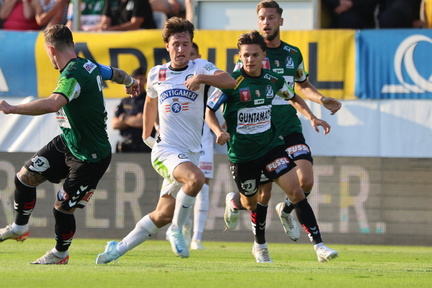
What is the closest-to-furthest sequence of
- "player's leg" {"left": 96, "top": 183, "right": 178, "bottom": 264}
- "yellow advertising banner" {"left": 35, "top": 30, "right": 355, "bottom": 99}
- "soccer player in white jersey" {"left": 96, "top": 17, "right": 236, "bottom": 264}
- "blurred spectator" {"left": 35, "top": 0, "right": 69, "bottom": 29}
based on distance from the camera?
"soccer player in white jersey" {"left": 96, "top": 17, "right": 236, "bottom": 264}
"player's leg" {"left": 96, "top": 183, "right": 178, "bottom": 264}
"yellow advertising banner" {"left": 35, "top": 30, "right": 355, "bottom": 99}
"blurred spectator" {"left": 35, "top": 0, "right": 69, "bottom": 29}

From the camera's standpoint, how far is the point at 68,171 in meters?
8.98

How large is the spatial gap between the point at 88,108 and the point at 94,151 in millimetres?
413

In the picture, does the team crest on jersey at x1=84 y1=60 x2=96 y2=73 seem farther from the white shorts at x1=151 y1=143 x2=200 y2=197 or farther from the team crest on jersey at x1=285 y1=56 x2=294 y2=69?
Result: the team crest on jersey at x1=285 y1=56 x2=294 y2=69

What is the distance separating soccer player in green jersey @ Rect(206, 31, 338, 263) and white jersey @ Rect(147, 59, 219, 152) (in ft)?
1.35

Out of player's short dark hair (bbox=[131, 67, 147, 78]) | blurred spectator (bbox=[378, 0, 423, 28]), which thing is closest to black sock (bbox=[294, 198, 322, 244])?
player's short dark hair (bbox=[131, 67, 147, 78])

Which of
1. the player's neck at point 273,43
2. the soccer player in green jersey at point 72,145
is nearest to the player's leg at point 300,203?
the player's neck at point 273,43

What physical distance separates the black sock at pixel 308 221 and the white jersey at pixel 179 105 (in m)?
1.33

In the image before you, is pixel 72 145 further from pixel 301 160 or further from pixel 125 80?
pixel 301 160

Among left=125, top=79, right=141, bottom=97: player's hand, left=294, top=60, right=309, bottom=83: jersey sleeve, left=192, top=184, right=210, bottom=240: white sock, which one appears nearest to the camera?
left=125, top=79, right=141, bottom=97: player's hand

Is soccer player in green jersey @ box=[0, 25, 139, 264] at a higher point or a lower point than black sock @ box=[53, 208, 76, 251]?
higher

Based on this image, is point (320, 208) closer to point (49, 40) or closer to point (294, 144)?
point (294, 144)

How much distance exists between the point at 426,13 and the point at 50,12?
635cm

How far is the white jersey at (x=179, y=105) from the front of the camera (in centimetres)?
896

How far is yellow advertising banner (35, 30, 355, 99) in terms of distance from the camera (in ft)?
48.5
